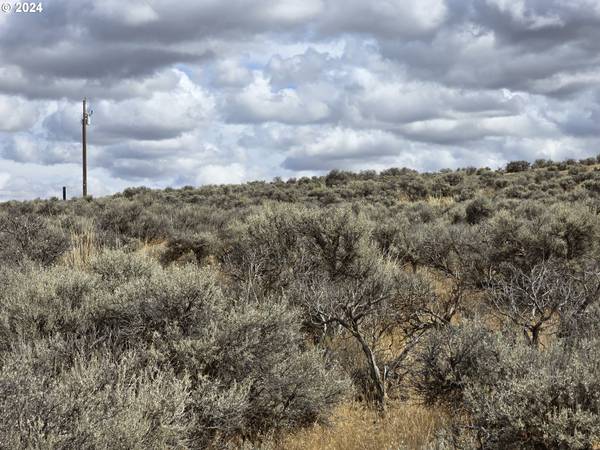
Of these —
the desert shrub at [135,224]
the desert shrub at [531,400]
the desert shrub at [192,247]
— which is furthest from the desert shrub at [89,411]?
the desert shrub at [135,224]

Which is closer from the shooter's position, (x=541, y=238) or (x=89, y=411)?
(x=89, y=411)

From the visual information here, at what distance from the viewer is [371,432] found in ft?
17.9

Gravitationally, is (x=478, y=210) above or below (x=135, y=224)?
above

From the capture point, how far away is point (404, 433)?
5238 mm

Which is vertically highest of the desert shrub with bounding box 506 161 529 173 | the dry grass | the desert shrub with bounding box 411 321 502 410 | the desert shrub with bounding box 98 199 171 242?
the desert shrub with bounding box 506 161 529 173

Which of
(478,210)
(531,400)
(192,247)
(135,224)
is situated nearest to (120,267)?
(531,400)

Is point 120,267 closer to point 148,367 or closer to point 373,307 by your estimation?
point 373,307

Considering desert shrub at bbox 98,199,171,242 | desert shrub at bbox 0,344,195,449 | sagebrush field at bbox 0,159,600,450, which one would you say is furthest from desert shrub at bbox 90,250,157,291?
desert shrub at bbox 98,199,171,242

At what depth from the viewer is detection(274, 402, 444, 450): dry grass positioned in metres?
5.13

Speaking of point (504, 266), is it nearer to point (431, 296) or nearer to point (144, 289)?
point (431, 296)

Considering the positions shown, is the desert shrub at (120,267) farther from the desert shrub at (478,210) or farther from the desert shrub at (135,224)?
the desert shrub at (478,210)

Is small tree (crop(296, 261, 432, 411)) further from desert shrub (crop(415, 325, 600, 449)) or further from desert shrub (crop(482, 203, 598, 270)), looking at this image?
desert shrub (crop(482, 203, 598, 270))

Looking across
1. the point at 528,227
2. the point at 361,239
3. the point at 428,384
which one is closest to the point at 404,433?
the point at 428,384

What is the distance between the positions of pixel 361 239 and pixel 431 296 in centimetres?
185
